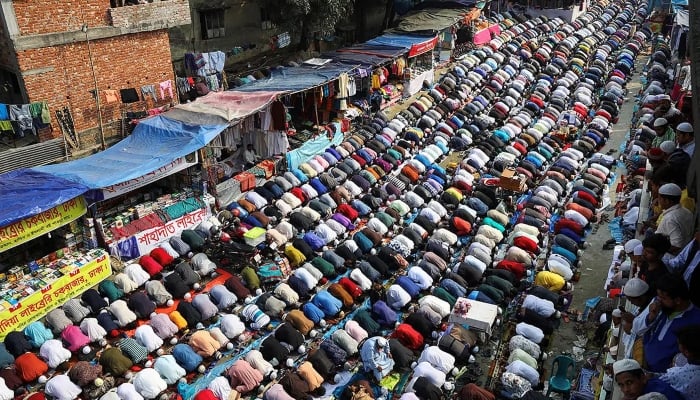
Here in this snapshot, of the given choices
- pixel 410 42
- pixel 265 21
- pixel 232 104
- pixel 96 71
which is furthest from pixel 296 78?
pixel 410 42

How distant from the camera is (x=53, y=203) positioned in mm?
16625

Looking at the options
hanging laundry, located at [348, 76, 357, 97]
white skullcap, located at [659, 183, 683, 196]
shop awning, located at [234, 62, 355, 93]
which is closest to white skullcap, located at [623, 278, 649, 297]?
white skullcap, located at [659, 183, 683, 196]

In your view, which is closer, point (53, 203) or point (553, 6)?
point (53, 203)

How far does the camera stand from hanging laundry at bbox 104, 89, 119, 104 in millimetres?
21406

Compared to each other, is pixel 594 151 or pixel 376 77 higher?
pixel 376 77

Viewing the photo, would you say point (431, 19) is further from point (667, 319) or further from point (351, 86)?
point (667, 319)

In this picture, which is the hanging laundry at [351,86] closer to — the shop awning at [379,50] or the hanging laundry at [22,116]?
the shop awning at [379,50]

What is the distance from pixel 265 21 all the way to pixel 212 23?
11.7 ft

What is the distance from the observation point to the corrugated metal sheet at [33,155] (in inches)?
730

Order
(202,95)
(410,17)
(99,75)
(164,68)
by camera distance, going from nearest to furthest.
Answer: (99,75), (164,68), (202,95), (410,17)

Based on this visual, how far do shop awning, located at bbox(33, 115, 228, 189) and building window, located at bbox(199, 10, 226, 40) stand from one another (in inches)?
371

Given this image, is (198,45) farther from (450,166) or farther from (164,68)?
(450,166)

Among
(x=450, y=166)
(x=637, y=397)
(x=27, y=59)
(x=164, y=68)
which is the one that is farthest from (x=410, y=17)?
(x=637, y=397)

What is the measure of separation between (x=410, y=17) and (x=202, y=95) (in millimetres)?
16171
